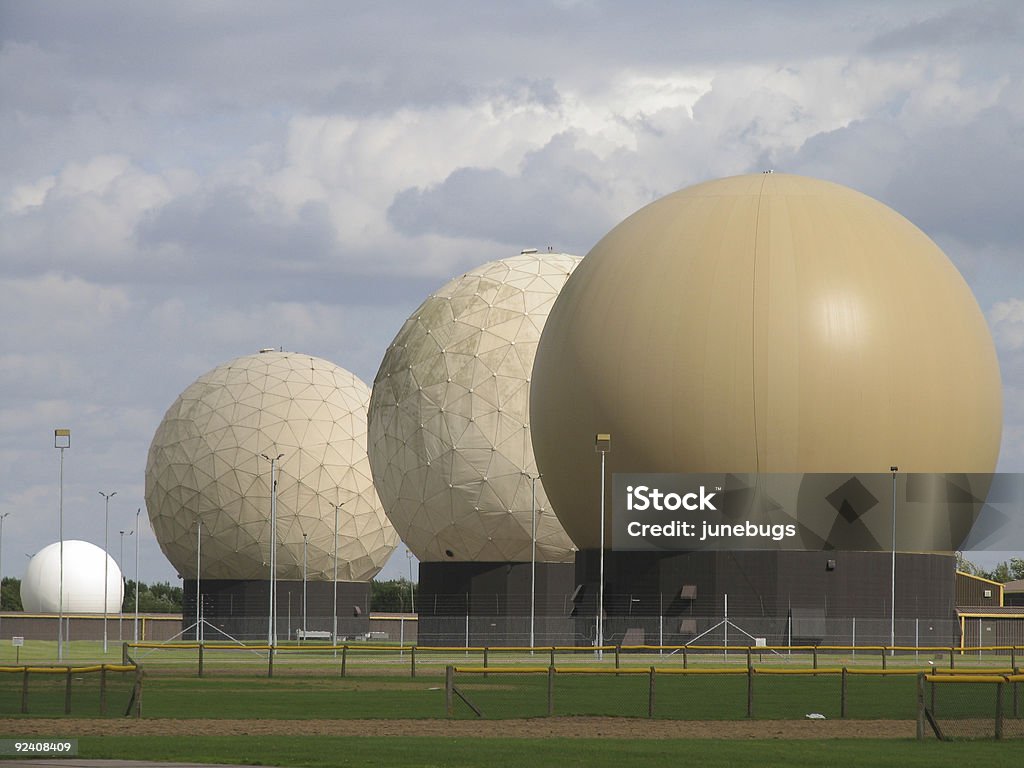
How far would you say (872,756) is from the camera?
74.3 feet

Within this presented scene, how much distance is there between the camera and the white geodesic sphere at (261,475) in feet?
287

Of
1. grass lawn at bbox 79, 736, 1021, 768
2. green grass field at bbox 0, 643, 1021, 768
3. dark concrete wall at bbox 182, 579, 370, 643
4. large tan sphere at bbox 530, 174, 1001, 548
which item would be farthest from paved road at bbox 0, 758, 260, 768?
dark concrete wall at bbox 182, 579, 370, 643

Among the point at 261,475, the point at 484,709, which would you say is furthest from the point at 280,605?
the point at 484,709

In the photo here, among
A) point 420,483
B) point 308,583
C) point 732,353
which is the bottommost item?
point 308,583

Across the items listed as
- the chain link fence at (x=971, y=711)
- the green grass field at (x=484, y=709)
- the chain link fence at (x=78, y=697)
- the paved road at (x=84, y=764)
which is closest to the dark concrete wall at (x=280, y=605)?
the green grass field at (x=484, y=709)

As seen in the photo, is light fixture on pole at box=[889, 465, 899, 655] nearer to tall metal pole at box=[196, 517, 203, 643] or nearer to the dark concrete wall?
tall metal pole at box=[196, 517, 203, 643]

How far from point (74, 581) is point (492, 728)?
81.1m

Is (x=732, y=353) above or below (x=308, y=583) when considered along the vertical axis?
above

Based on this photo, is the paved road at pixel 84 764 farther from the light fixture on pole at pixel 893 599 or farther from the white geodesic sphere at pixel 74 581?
the white geodesic sphere at pixel 74 581

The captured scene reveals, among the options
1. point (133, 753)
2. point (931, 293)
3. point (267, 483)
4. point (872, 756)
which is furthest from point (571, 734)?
point (267, 483)

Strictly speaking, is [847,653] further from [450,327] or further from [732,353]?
[450,327]

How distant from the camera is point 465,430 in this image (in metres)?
72.0

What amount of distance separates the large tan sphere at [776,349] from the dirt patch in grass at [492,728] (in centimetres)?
2188

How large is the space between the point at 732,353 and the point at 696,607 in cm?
757
